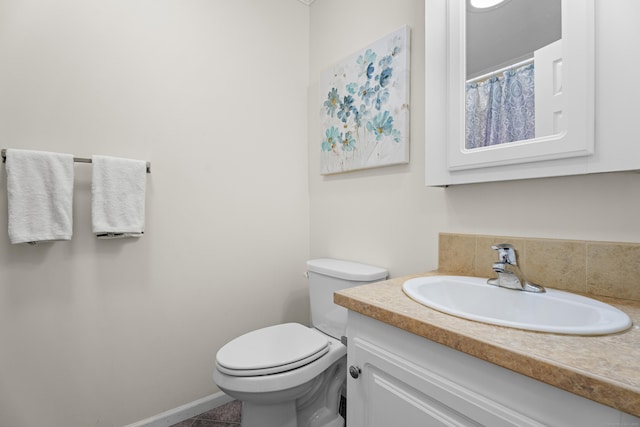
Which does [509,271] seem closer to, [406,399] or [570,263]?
[570,263]

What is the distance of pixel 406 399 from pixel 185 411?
49.0 inches

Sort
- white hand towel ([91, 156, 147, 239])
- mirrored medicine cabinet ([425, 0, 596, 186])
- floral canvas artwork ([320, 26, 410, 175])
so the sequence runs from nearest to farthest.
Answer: mirrored medicine cabinet ([425, 0, 596, 186]), white hand towel ([91, 156, 147, 239]), floral canvas artwork ([320, 26, 410, 175])

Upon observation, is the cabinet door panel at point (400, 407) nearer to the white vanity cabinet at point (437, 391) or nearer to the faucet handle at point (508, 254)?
the white vanity cabinet at point (437, 391)

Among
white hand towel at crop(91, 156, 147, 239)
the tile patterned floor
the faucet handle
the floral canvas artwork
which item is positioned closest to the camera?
the faucet handle

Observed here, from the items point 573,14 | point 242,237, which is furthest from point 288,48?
point 573,14

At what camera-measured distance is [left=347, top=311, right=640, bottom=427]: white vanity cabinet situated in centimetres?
47

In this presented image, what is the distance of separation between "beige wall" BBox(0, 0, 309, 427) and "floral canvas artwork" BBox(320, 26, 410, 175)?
29 cm

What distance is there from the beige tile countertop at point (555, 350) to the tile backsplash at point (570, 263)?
57mm

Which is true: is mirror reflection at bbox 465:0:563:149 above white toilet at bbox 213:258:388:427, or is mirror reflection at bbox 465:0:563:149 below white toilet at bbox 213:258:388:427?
above

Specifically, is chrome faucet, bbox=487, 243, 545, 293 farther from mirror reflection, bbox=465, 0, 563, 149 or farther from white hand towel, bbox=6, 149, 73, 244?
white hand towel, bbox=6, 149, 73, 244

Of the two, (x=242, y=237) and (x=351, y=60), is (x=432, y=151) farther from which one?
(x=242, y=237)

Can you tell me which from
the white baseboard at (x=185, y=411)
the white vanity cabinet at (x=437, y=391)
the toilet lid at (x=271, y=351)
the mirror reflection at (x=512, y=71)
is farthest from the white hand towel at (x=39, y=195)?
the mirror reflection at (x=512, y=71)

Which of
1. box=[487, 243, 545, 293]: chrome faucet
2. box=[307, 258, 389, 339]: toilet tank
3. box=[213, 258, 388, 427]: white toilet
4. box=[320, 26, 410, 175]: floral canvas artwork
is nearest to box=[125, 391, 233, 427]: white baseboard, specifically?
box=[213, 258, 388, 427]: white toilet

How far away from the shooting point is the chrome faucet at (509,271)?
854 millimetres
